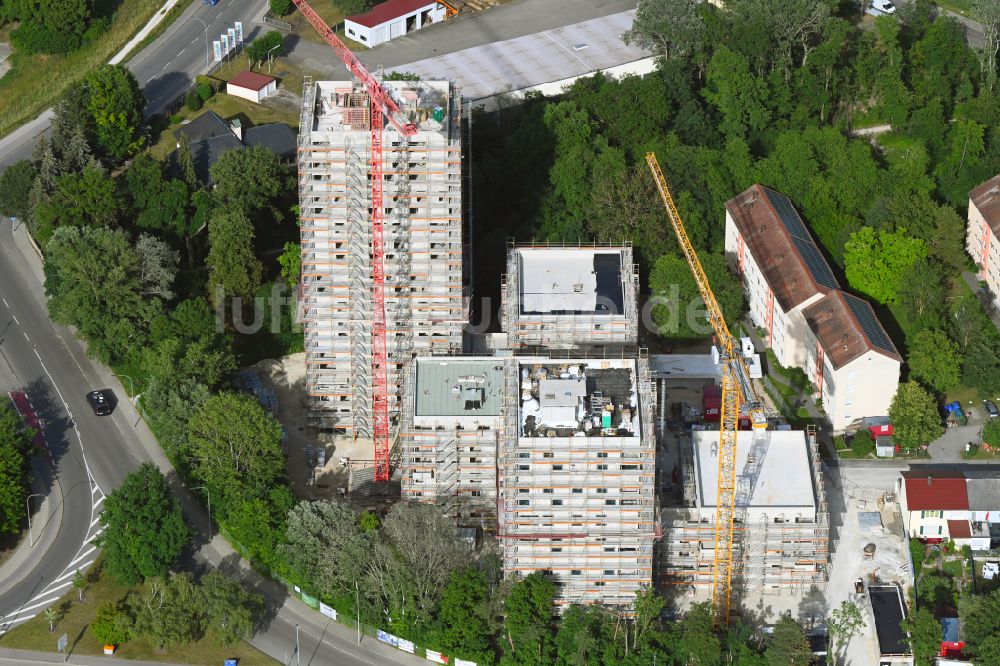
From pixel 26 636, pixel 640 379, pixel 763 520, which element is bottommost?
pixel 26 636

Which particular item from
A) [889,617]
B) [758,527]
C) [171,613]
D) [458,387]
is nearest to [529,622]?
[758,527]

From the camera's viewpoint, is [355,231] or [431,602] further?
[355,231]

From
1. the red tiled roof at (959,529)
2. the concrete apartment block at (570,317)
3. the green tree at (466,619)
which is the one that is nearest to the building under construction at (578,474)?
the green tree at (466,619)

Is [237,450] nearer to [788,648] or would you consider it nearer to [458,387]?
[458,387]

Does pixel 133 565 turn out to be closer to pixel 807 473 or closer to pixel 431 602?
pixel 431 602

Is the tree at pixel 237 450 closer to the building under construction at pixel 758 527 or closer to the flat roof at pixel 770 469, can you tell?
the building under construction at pixel 758 527

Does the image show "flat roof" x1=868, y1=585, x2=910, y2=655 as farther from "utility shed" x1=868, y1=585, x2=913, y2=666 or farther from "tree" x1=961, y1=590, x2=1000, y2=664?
"tree" x1=961, y1=590, x2=1000, y2=664

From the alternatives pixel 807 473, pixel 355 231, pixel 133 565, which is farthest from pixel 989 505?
pixel 133 565

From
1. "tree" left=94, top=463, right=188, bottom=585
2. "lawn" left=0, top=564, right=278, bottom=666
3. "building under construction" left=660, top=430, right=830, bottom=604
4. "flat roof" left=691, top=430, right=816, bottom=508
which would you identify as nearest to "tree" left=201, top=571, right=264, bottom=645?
"lawn" left=0, top=564, right=278, bottom=666
